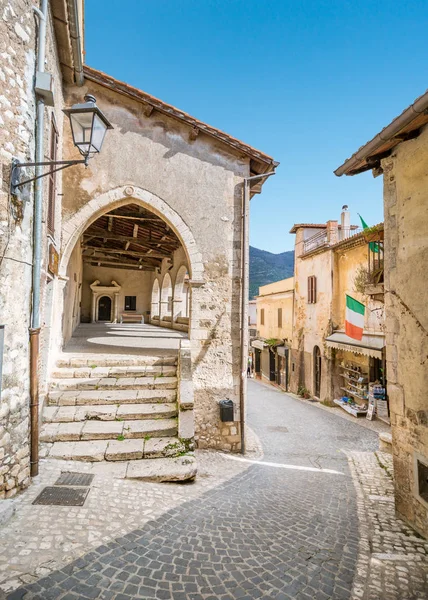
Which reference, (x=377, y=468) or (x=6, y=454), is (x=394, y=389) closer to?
(x=377, y=468)

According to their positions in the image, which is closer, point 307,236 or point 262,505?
point 262,505

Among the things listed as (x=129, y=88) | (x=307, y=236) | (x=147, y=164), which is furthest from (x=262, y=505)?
(x=307, y=236)

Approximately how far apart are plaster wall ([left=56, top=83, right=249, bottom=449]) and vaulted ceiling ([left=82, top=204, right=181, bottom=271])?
2.16m

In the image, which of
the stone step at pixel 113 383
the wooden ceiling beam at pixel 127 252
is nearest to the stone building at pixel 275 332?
Answer: the wooden ceiling beam at pixel 127 252

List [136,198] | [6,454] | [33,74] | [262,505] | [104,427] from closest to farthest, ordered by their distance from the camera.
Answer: [6,454]
[33,74]
[262,505]
[104,427]
[136,198]

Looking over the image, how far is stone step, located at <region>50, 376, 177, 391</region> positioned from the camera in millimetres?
6625

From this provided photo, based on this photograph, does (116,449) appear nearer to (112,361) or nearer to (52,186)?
(112,361)

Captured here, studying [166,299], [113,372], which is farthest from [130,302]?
[113,372]

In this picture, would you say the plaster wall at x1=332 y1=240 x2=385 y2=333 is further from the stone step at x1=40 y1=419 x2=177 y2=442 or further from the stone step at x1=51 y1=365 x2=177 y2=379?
the stone step at x1=40 y1=419 x2=177 y2=442

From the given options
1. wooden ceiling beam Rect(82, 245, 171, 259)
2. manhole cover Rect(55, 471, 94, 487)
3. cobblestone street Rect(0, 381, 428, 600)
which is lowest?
cobblestone street Rect(0, 381, 428, 600)

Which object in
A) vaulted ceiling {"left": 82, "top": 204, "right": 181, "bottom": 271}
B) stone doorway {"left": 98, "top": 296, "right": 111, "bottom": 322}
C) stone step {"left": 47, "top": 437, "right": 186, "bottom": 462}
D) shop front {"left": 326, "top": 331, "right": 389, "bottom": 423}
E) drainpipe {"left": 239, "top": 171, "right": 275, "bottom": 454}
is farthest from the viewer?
stone doorway {"left": 98, "top": 296, "right": 111, "bottom": 322}

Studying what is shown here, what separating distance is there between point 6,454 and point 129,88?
24.1ft

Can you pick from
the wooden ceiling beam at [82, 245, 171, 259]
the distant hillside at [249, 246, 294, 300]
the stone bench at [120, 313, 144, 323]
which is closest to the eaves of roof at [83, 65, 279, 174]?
the wooden ceiling beam at [82, 245, 171, 259]

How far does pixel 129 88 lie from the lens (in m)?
7.63
